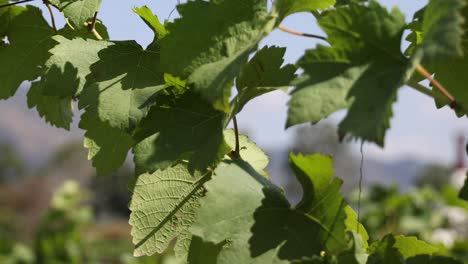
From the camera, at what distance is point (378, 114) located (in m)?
0.67

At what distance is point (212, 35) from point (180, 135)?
140 mm

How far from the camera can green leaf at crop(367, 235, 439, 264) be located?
0.86m

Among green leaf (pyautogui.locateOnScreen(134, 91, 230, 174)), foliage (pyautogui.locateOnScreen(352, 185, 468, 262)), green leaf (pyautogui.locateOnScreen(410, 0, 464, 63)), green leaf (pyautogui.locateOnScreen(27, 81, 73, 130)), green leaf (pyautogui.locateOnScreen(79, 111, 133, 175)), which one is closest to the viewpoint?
green leaf (pyautogui.locateOnScreen(410, 0, 464, 63))

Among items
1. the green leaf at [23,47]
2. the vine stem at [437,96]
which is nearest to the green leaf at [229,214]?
the vine stem at [437,96]

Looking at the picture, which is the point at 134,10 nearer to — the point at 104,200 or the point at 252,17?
the point at 252,17

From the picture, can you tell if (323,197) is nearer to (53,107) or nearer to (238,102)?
(238,102)

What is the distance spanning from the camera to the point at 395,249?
87cm

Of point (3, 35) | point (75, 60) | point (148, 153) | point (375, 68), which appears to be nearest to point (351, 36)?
point (375, 68)

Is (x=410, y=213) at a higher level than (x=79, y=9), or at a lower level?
lower

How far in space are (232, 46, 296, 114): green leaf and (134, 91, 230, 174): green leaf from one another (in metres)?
0.05

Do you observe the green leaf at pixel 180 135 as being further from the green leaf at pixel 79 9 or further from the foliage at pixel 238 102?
the green leaf at pixel 79 9

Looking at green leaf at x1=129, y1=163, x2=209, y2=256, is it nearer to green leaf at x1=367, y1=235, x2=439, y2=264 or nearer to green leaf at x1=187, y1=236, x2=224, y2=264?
green leaf at x1=187, y1=236, x2=224, y2=264

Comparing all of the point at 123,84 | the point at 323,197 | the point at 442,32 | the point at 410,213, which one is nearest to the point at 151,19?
the point at 123,84

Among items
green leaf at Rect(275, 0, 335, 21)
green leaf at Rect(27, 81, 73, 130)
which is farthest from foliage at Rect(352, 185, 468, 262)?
green leaf at Rect(275, 0, 335, 21)
